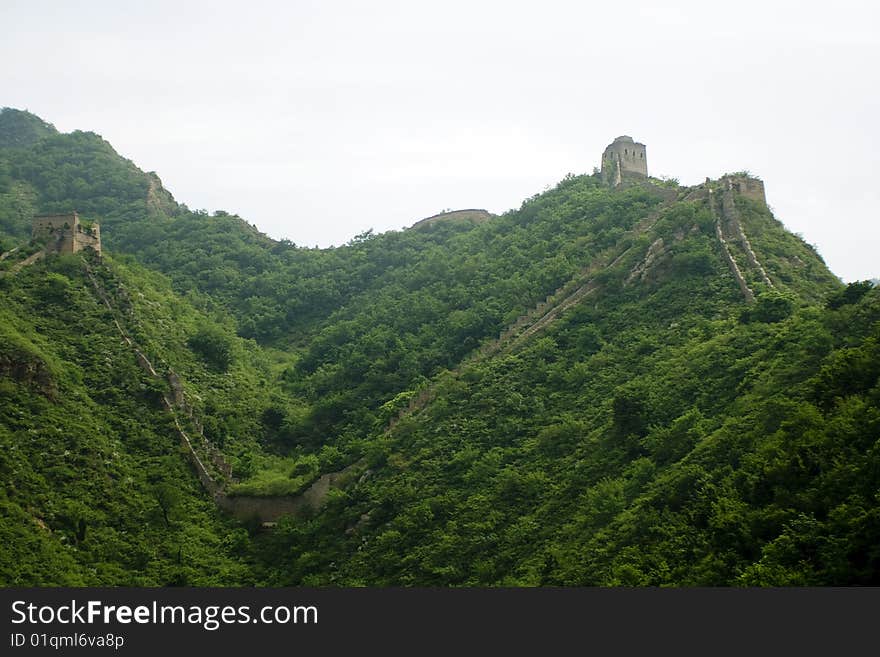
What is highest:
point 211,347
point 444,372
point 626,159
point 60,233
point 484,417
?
point 626,159

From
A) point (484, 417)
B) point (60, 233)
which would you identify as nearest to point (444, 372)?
point (484, 417)

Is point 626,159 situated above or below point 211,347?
above

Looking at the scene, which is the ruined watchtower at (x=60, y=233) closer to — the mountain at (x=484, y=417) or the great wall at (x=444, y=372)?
the great wall at (x=444, y=372)

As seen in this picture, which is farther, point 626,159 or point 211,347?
point 626,159

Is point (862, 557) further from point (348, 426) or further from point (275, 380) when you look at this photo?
point (275, 380)

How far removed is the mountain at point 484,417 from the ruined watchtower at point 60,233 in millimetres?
992

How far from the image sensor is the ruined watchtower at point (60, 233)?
53.6 metres

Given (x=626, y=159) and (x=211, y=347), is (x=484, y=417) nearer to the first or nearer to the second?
(x=211, y=347)

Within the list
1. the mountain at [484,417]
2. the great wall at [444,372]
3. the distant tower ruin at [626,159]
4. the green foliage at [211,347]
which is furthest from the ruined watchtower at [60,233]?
the distant tower ruin at [626,159]

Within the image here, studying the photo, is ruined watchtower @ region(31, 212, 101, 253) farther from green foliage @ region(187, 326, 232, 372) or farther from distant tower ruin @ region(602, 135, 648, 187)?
distant tower ruin @ region(602, 135, 648, 187)

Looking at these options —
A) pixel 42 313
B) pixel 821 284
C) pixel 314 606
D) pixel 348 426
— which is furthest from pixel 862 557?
pixel 42 313

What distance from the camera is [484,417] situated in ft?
147

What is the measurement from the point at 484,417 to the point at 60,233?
870 inches

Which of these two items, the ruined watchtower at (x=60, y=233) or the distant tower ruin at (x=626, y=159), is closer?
the ruined watchtower at (x=60, y=233)
